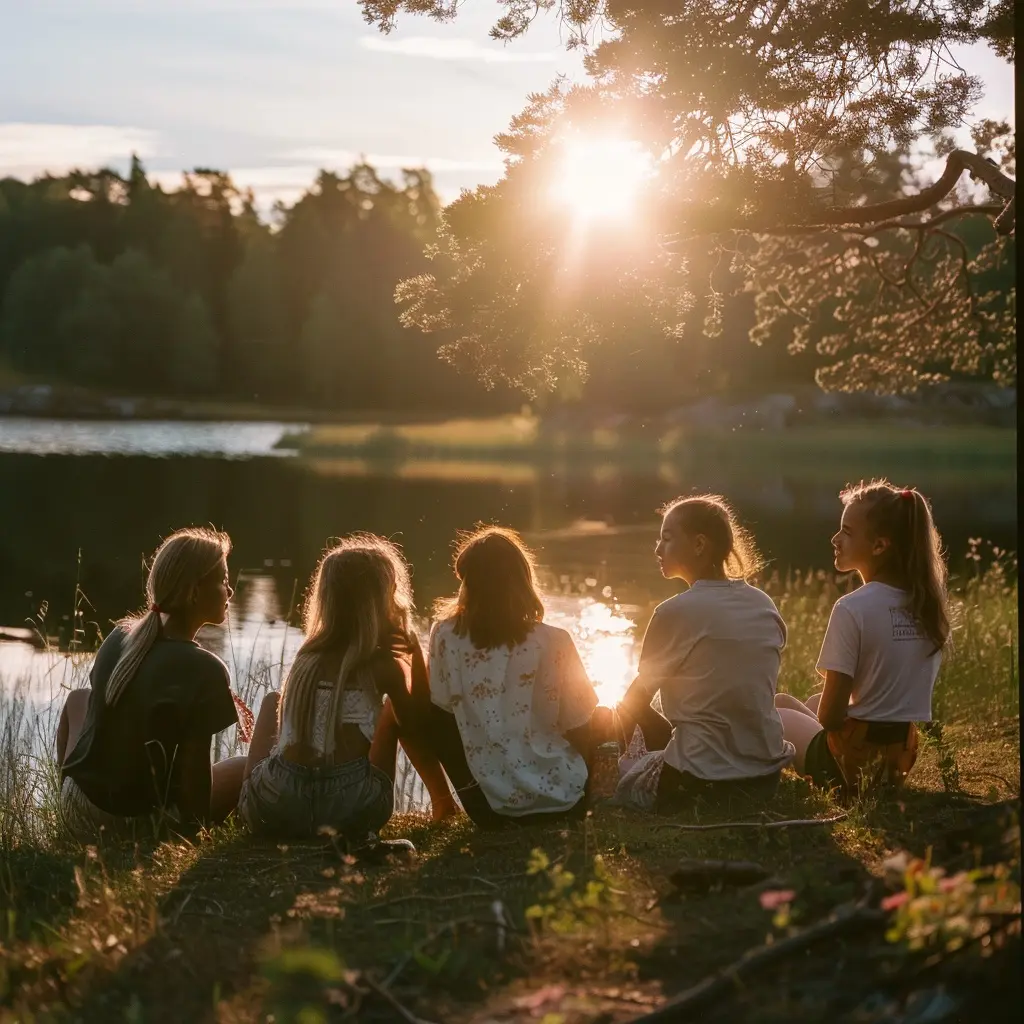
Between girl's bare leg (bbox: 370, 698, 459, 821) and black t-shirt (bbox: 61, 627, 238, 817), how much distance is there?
58 centimetres

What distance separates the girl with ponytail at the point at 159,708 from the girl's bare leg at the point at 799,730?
91.9 inches

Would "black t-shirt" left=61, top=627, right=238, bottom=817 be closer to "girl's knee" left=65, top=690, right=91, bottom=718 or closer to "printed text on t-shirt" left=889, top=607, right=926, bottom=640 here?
"girl's knee" left=65, top=690, right=91, bottom=718

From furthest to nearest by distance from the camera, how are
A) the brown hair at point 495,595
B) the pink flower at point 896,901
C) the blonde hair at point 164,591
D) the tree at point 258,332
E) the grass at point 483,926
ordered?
the tree at point 258,332
the brown hair at point 495,595
the blonde hair at point 164,591
the grass at point 483,926
the pink flower at point 896,901

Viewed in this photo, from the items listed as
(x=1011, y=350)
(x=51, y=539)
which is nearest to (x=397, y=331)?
(x=51, y=539)

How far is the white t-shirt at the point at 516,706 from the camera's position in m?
4.69

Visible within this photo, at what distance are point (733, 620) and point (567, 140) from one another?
303 centimetres

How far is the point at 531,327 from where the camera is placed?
7.11 m

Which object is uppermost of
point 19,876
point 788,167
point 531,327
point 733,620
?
point 788,167

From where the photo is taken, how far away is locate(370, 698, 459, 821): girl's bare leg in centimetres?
491

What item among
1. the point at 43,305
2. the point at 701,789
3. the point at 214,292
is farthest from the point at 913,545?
the point at 214,292

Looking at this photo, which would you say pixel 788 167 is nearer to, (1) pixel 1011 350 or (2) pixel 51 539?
(1) pixel 1011 350

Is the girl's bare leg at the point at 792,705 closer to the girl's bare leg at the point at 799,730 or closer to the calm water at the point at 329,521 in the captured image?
the girl's bare leg at the point at 799,730

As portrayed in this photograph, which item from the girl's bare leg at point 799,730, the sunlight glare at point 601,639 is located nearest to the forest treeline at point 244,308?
the sunlight glare at point 601,639

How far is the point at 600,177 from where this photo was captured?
6.77 m
